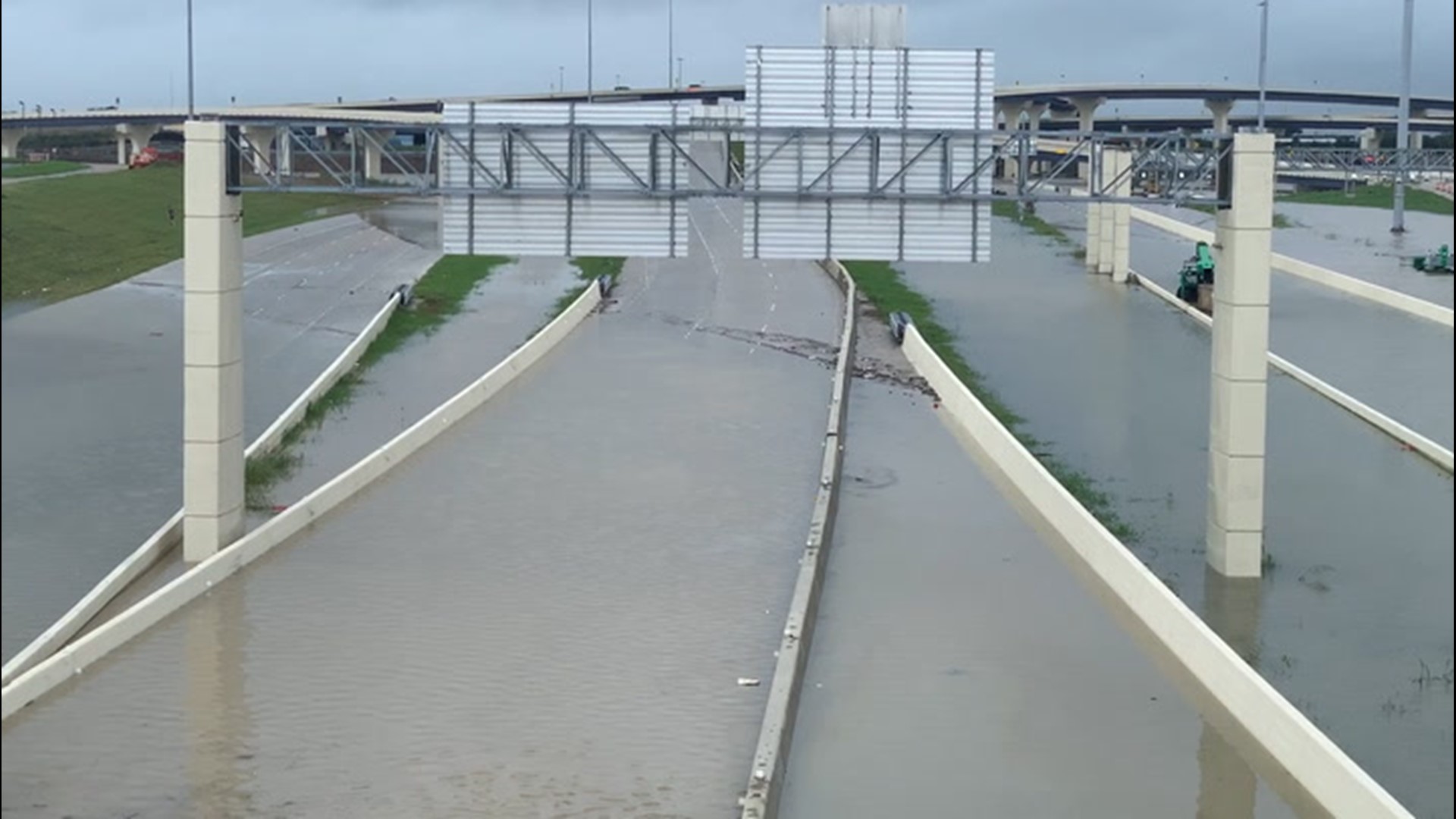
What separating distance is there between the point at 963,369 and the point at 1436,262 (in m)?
25.5

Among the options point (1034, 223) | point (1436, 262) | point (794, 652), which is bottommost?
point (794, 652)

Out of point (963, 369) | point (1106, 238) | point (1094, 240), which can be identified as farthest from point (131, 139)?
point (963, 369)

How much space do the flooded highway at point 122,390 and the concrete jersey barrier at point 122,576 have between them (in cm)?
31

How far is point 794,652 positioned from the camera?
67.6 feet

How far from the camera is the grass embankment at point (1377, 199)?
3487 inches

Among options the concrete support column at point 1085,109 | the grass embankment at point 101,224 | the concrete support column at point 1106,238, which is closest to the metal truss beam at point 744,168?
the grass embankment at point 101,224

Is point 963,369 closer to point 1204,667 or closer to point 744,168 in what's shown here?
point 744,168

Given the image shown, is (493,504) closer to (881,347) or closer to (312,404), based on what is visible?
(312,404)

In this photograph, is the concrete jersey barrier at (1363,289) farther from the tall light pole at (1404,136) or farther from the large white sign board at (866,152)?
the large white sign board at (866,152)

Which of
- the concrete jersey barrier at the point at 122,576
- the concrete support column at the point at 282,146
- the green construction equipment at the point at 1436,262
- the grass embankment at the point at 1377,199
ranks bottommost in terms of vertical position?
the concrete jersey barrier at the point at 122,576

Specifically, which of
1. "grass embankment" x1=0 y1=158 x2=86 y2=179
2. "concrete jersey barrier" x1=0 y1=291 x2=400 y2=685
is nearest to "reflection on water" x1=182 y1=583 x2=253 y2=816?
"concrete jersey barrier" x1=0 y1=291 x2=400 y2=685

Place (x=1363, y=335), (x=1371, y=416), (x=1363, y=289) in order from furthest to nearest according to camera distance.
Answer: (x=1363, y=289)
(x=1363, y=335)
(x=1371, y=416)

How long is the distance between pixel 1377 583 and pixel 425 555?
38.7 feet

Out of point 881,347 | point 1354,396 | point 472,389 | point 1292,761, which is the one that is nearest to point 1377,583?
point 1292,761
